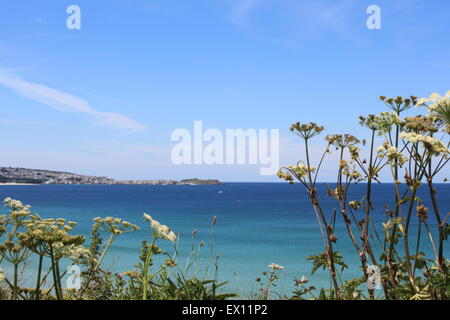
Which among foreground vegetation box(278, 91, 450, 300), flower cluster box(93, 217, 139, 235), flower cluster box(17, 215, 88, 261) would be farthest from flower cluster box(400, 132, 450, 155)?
flower cluster box(17, 215, 88, 261)

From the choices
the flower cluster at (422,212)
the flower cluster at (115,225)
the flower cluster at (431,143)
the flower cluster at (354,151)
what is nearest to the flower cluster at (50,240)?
the flower cluster at (115,225)

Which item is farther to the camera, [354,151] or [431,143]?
[354,151]

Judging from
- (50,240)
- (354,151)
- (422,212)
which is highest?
(354,151)

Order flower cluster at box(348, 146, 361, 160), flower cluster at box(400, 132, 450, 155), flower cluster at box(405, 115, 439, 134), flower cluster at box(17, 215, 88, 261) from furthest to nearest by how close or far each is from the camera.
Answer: flower cluster at box(348, 146, 361, 160) → flower cluster at box(405, 115, 439, 134) → flower cluster at box(400, 132, 450, 155) → flower cluster at box(17, 215, 88, 261)

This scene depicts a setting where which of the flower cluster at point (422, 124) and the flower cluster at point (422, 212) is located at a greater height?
the flower cluster at point (422, 124)

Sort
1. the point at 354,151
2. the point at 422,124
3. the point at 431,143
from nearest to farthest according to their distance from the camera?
the point at 431,143 → the point at 422,124 → the point at 354,151

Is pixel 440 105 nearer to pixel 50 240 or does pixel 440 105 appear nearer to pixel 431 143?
pixel 431 143

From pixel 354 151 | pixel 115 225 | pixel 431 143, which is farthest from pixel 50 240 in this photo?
pixel 431 143

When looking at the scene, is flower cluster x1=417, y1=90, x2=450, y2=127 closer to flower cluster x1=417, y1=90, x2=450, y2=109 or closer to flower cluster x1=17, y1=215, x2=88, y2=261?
flower cluster x1=417, y1=90, x2=450, y2=109

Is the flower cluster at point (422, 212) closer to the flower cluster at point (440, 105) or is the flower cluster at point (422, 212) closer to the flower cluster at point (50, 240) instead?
the flower cluster at point (440, 105)
